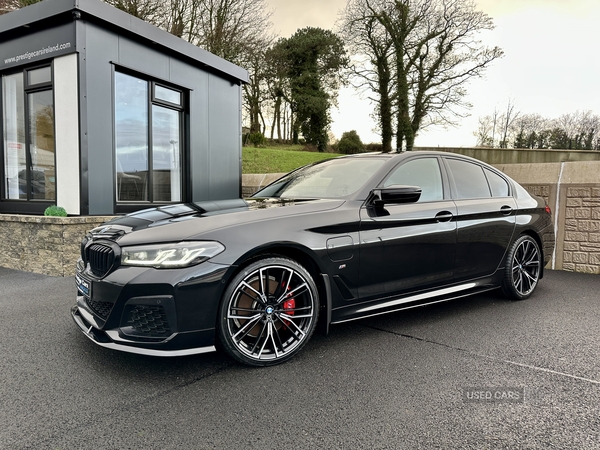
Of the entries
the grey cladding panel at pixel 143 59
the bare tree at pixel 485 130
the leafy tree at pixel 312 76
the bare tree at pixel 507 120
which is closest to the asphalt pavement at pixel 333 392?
the grey cladding panel at pixel 143 59

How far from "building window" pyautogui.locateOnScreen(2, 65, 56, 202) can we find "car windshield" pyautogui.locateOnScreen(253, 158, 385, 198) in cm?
463

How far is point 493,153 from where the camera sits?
24547 millimetres

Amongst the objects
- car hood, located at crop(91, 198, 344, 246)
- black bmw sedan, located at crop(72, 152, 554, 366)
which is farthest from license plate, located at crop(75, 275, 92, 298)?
car hood, located at crop(91, 198, 344, 246)

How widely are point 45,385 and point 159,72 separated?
257 inches

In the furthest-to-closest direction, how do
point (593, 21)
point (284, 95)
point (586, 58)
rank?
point (284, 95) → point (586, 58) → point (593, 21)

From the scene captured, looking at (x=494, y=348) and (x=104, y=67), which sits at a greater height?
(x=104, y=67)

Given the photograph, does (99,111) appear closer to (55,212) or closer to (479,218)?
(55,212)

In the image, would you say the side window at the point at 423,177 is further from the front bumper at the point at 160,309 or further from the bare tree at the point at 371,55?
the bare tree at the point at 371,55

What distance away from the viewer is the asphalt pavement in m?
1.89

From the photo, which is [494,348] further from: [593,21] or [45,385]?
[593,21]

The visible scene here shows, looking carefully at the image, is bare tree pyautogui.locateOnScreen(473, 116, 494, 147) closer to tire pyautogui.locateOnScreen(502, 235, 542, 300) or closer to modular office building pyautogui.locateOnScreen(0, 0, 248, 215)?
modular office building pyautogui.locateOnScreen(0, 0, 248, 215)

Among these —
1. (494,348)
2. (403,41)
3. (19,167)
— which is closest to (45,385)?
(494,348)

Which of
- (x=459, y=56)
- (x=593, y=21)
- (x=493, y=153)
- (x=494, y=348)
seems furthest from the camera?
(x=493, y=153)

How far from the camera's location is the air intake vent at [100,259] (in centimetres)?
247
